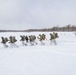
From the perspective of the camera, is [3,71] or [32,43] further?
[32,43]

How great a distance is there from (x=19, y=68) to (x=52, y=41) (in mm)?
15001

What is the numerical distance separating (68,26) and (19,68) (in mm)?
119303

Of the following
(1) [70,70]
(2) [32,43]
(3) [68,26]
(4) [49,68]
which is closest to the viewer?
(1) [70,70]

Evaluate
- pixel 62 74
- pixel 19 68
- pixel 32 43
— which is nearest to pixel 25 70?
pixel 19 68

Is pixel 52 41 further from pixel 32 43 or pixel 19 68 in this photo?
pixel 19 68

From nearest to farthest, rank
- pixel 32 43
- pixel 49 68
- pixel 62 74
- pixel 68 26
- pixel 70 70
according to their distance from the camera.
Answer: pixel 62 74 → pixel 70 70 → pixel 49 68 → pixel 32 43 → pixel 68 26

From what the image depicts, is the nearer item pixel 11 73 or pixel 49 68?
pixel 11 73

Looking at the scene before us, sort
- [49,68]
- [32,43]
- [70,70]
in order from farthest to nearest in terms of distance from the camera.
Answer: [32,43], [49,68], [70,70]

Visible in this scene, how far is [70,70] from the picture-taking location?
26.9 ft

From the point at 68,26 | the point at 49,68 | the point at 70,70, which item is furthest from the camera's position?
the point at 68,26

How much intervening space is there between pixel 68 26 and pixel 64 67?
4679 inches

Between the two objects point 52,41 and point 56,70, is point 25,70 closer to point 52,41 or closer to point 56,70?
point 56,70

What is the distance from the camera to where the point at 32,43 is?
901 inches

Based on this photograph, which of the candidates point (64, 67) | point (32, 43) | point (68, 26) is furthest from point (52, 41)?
point (68, 26)
